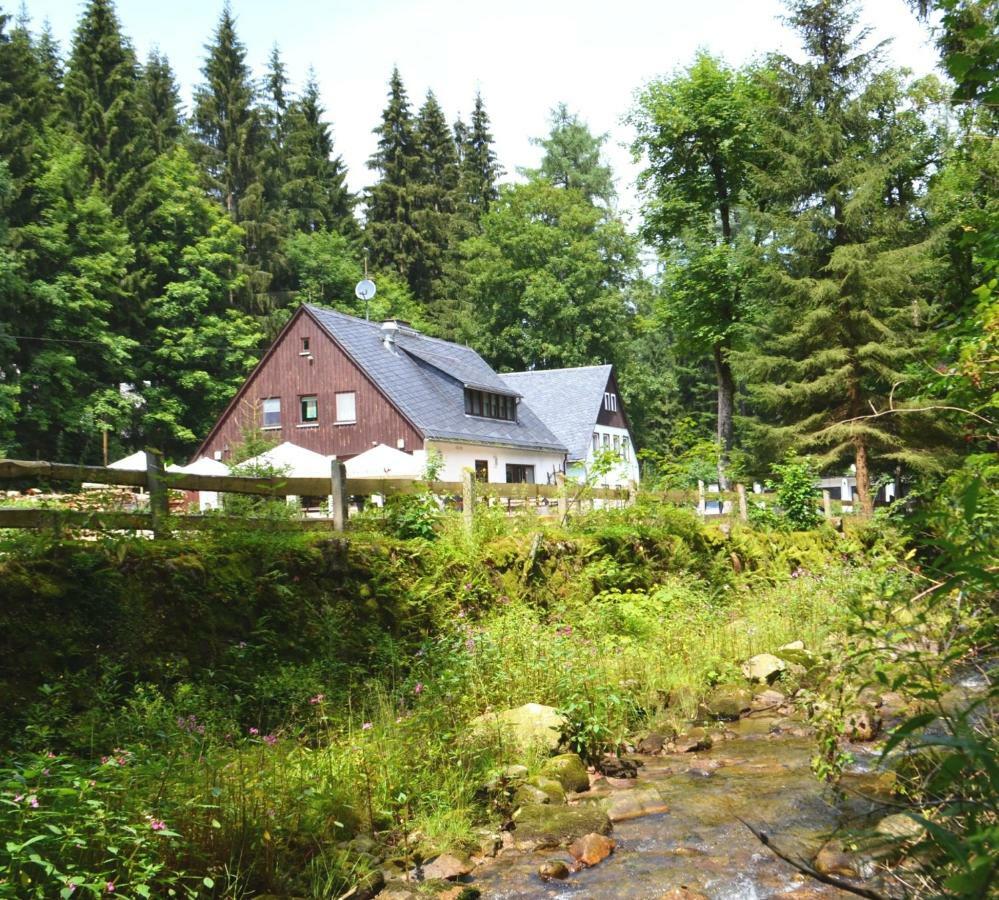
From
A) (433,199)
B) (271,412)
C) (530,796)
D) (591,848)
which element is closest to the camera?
(591,848)

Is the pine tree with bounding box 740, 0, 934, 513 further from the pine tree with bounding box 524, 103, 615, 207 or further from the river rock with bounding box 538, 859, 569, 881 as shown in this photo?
the pine tree with bounding box 524, 103, 615, 207

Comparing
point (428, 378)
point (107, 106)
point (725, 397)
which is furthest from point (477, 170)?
point (725, 397)

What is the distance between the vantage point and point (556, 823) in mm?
6109

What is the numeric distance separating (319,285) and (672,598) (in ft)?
129

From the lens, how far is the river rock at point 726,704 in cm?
927

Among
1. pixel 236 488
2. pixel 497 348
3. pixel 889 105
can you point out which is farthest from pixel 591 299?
pixel 236 488

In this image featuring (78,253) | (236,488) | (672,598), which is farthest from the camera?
(78,253)

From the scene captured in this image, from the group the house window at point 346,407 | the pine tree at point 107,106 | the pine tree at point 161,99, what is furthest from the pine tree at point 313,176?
the house window at point 346,407

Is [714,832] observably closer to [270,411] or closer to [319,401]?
[319,401]

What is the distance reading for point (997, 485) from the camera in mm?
5105

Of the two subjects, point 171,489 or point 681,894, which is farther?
point 171,489

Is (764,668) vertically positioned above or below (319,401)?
below

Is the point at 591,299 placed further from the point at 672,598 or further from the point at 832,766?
the point at 832,766

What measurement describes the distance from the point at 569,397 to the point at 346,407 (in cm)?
1530
